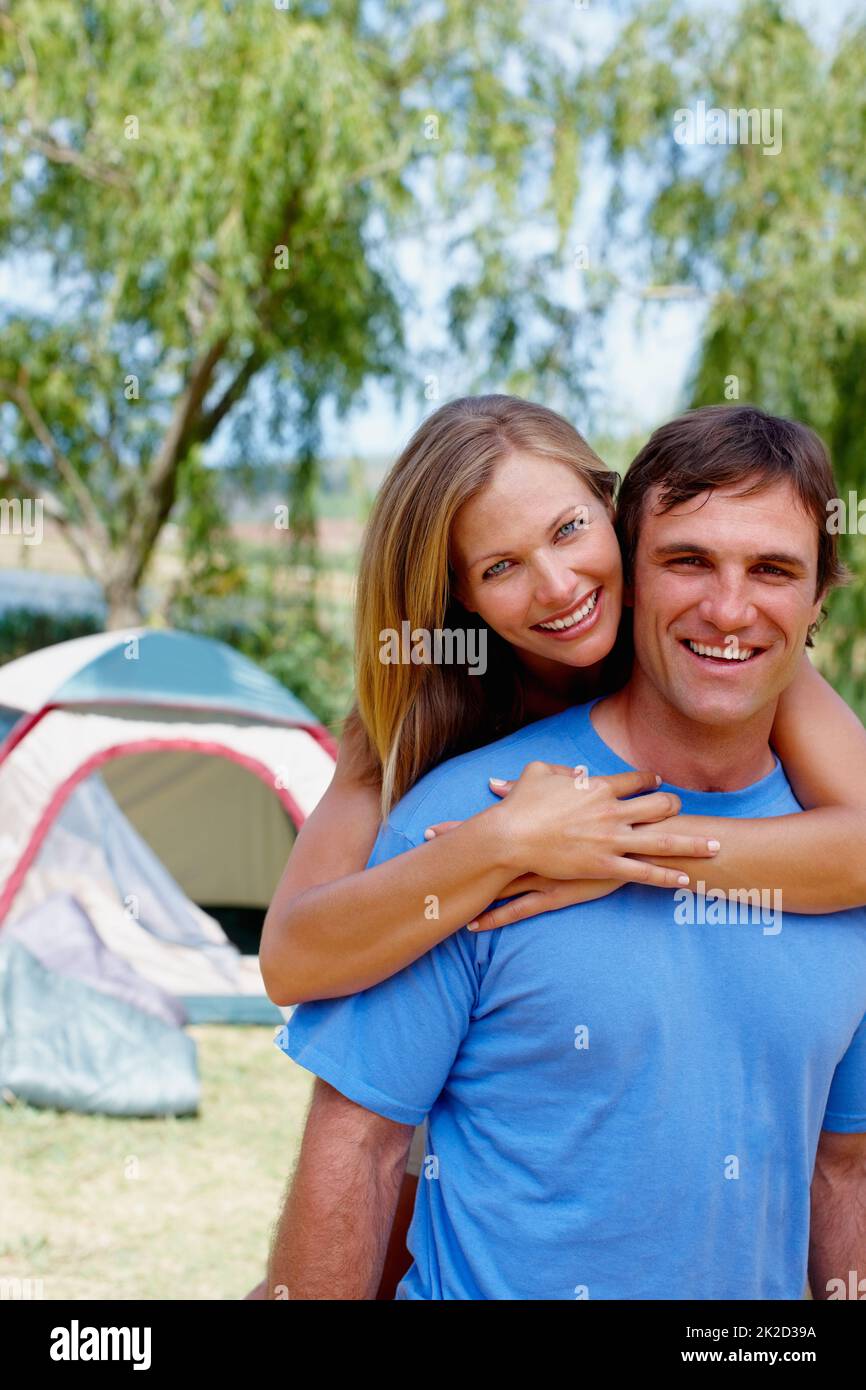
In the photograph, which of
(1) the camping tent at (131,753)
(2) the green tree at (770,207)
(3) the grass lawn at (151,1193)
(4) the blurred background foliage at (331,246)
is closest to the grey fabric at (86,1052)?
(3) the grass lawn at (151,1193)

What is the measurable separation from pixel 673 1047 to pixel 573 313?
25.5ft

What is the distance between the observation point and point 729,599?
1.35 meters

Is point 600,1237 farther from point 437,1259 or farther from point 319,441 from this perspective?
point 319,441

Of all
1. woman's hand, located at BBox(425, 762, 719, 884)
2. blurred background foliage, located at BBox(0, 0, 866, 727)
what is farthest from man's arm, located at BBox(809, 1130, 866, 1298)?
blurred background foliage, located at BBox(0, 0, 866, 727)

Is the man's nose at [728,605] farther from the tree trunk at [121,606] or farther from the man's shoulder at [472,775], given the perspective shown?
the tree trunk at [121,606]

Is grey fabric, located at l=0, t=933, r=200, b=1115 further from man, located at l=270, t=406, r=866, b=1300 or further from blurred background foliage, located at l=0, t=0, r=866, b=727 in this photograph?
blurred background foliage, located at l=0, t=0, r=866, b=727

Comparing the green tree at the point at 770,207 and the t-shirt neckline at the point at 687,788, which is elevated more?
the green tree at the point at 770,207

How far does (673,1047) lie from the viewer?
A: 4.12 feet

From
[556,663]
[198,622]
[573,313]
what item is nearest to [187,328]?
[198,622]

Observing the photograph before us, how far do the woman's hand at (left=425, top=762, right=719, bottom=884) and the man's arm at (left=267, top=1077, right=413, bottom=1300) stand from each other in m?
0.29

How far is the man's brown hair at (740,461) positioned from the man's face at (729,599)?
1cm

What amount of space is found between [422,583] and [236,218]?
630 centimetres

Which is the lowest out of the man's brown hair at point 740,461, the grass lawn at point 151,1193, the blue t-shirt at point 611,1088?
the grass lawn at point 151,1193

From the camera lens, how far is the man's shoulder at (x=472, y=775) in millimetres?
1426
